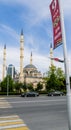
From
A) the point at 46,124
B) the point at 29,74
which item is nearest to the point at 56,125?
the point at 46,124

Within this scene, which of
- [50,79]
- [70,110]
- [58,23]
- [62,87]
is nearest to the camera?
[70,110]

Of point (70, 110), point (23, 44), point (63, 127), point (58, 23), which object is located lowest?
point (63, 127)

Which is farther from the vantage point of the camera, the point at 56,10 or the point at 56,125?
the point at 56,125

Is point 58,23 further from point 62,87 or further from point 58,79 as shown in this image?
point 62,87

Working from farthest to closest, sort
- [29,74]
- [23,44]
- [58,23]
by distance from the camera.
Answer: [29,74], [23,44], [58,23]

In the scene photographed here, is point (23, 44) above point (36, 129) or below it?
A: above

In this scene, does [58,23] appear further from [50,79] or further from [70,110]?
[50,79]

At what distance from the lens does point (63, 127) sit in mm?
13391

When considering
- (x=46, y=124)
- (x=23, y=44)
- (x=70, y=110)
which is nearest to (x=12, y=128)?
(x=46, y=124)

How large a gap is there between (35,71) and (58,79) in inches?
1998

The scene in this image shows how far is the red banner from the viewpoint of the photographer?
7.44 m

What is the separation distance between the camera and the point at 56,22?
755 cm

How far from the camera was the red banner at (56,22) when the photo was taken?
7442mm

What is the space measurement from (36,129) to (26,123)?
1872 mm
